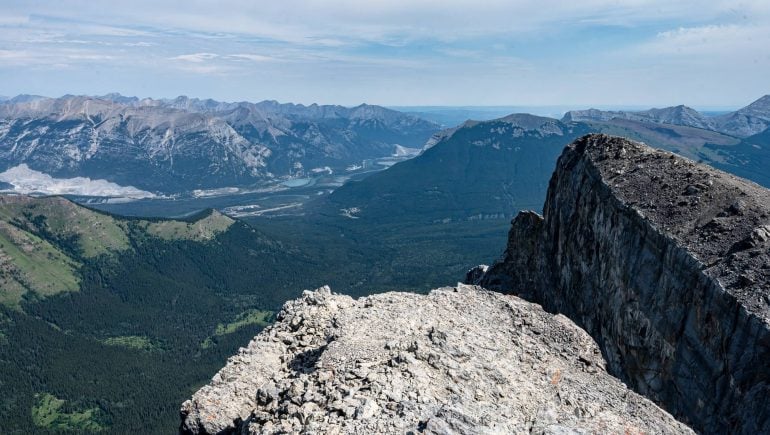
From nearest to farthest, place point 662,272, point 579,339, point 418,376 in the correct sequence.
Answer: point 418,376 → point 579,339 → point 662,272

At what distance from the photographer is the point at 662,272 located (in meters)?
46.5

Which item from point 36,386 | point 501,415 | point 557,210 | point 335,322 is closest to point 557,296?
point 557,210

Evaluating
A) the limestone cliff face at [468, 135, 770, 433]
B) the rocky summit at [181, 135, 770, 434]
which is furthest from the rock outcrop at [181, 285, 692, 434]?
the limestone cliff face at [468, 135, 770, 433]

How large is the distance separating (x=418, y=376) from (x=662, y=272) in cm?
3033

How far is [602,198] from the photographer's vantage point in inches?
2244

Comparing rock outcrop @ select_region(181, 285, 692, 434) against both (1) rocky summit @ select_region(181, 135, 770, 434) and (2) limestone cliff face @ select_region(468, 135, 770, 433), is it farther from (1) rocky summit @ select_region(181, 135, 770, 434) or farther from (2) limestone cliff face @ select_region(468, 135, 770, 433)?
(2) limestone cliff face @ select_region(468, 135, 770, 433)

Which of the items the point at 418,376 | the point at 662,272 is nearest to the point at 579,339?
the point at 418,376

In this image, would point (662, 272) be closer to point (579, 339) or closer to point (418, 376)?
point (579, 339)

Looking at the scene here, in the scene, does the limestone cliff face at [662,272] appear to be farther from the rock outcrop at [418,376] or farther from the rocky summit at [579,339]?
the rock outcrop at [418,376]

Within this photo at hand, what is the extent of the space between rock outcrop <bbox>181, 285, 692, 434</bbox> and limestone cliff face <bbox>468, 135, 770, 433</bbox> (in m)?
11.6

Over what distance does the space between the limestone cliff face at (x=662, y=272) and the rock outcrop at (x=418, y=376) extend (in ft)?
38.1

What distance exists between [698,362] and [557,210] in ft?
90.5

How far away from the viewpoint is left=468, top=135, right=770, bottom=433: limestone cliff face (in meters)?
37.9

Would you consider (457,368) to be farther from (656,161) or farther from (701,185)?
(656,161)
